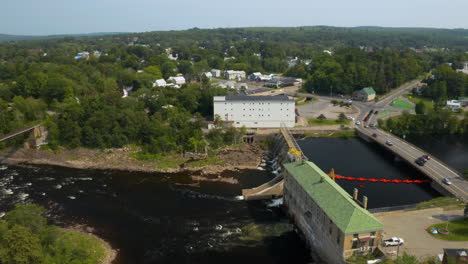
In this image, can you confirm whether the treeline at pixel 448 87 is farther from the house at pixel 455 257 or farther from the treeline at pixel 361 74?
the house at pixel 455 257

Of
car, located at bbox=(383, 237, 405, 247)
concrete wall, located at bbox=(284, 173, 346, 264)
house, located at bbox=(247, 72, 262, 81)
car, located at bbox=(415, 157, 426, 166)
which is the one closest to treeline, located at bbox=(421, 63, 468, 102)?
car, located at bbox=(415, 157, 426, 166)

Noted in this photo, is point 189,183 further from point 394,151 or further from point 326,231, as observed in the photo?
point 394,151

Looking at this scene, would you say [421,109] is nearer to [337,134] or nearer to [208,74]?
[337,134]

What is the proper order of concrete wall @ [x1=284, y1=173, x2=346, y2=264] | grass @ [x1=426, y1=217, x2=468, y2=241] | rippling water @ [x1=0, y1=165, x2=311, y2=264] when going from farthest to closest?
rippling water @ [x1=0, y1=165, x2=311, y2=264] < grass @ [x1=426, y1=217, x2=468, y2=241] < concrete wall @ [x1=284, y1=173, x2=346, y2=264]

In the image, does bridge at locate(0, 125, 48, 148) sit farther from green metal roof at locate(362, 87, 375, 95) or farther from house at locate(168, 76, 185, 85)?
green metal roof at locate(362, 87, 375, 95)

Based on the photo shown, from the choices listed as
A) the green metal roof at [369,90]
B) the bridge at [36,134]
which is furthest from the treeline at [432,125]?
the bridge at [36,134]

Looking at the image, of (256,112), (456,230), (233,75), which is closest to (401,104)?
(256,112)
